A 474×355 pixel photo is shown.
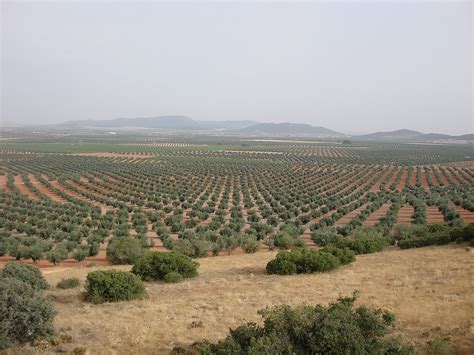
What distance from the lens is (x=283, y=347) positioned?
8.02 m

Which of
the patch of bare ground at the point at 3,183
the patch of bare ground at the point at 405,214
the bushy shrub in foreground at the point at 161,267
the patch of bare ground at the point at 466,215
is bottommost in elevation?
the patch of bare ground at the point at 3,183

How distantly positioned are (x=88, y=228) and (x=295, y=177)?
4663cm

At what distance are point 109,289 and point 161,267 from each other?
3561 millimetres

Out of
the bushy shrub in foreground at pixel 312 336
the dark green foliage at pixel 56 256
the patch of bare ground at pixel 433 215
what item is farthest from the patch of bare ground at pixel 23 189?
the bushy shrub in foreground at pixel 312 336

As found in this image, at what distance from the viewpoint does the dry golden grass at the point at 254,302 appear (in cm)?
1045

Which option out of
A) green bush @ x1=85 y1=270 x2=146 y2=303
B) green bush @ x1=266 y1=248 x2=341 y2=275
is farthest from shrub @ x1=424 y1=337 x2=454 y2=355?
green bush @ x1=266 y1=248 x2=341 y2=275

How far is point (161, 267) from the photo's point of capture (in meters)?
18.0

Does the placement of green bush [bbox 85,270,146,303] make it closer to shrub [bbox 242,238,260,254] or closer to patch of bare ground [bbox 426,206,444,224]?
shrub [bbox 242,238,260,254]

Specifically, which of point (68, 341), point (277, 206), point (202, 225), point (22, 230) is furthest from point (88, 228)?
point (68, 341)

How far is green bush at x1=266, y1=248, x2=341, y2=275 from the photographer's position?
18438 mm

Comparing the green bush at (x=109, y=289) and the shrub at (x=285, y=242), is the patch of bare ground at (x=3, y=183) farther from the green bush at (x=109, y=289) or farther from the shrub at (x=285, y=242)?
the green bush at (x=109, y=289)

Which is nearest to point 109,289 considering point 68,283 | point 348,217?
point 68,283

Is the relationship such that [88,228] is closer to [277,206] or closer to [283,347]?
[277,206]

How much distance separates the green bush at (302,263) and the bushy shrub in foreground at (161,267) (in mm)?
3385
